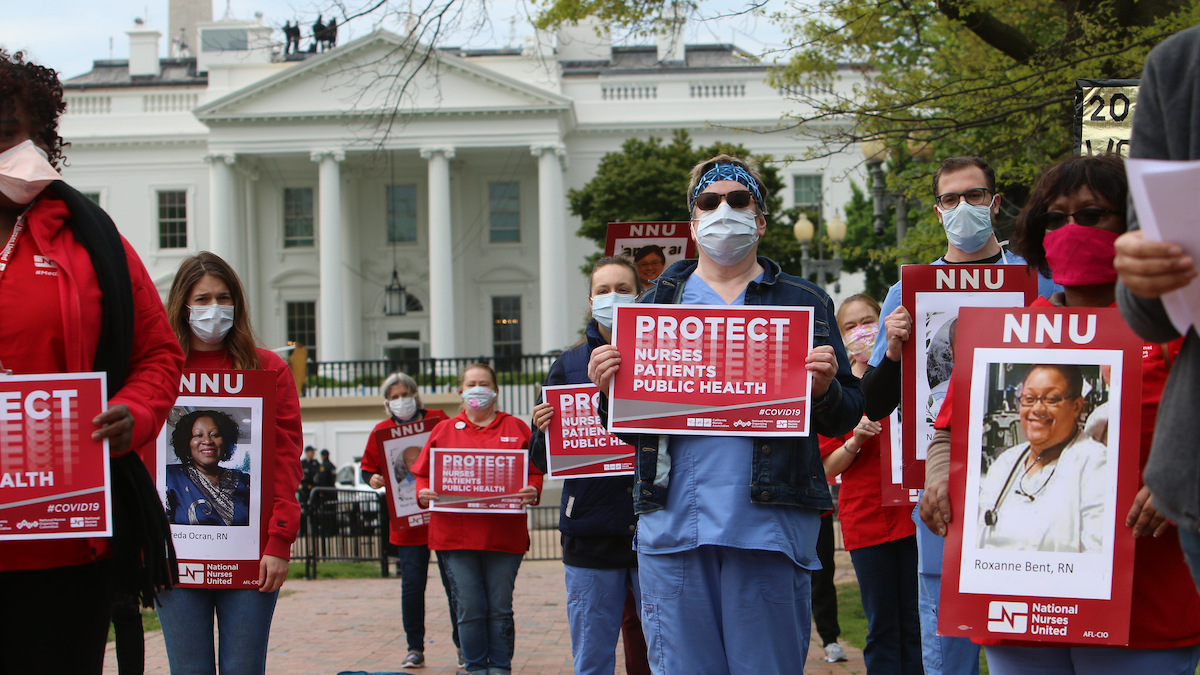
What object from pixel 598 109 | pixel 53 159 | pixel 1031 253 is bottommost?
pixel 1031 253

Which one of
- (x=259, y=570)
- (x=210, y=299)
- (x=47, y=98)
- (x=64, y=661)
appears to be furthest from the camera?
(x=210, y=299)

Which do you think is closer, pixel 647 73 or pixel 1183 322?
pixel 1183 322

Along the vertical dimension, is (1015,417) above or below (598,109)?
below

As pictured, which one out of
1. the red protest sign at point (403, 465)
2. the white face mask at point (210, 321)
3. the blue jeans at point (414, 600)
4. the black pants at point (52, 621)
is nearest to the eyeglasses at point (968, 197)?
the white face mask at point (210, 321)

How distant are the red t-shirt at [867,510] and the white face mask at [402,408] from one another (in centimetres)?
435

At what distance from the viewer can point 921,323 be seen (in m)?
4.74

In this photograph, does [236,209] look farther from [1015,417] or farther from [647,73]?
[1015,417]

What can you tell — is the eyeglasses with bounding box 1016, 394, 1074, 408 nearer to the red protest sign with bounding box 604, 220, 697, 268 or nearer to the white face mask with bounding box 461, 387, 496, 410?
the red protest sign with bounding box 604, 220, 697, 268

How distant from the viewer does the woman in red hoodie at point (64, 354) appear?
3.14 m

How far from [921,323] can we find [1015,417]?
1623 mm

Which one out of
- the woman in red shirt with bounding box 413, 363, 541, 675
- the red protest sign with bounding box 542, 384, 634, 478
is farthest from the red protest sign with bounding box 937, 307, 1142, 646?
the woman in red shirt with bounding box 413, 363, 541, 675

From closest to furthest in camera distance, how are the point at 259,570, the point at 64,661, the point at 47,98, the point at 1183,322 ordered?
the point at 1183,322 < the point at 64,661 < the point at 47,98 < the point at 259,570

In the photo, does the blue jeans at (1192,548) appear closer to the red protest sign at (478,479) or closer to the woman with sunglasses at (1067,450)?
the woman with sunglasses at (1067,450)

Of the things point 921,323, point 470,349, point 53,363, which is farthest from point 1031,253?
point 470,349
